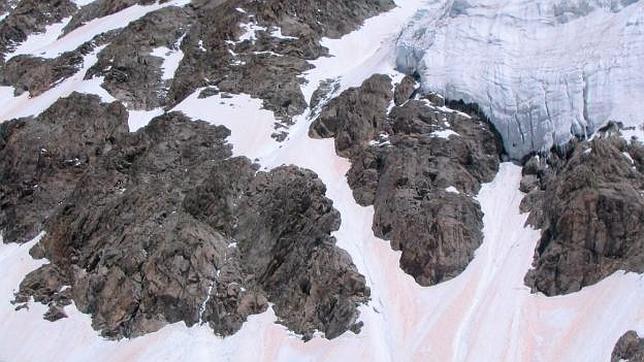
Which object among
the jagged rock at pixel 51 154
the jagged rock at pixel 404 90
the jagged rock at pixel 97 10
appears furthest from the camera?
the jagged rock at pixel 97 10

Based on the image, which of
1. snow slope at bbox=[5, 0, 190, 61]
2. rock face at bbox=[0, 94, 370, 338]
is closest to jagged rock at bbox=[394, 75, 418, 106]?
rock face at bbox=[0, 94, 370, 338]

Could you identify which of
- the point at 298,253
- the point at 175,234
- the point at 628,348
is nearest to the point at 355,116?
the point at 298,253

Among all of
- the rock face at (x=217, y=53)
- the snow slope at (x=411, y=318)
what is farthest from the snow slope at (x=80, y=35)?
the snow slope at (x=411, y=318)

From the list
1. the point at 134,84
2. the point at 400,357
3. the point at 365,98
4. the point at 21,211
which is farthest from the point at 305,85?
the point at 400,357

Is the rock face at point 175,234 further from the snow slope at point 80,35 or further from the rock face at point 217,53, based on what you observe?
the snow slope at point 80,35

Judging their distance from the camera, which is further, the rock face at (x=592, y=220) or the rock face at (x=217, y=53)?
the rock face at (x=217, y=53)

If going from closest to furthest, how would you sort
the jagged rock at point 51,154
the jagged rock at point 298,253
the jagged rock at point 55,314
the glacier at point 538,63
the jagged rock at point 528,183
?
the jagged rock at point 298,253
the glacier at point 538,63
the jagged rock at point 528,183
the jagged rock at point 55,314
the jagged rock at point 51,154

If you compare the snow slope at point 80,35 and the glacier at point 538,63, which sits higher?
the glacier at point 538,63
